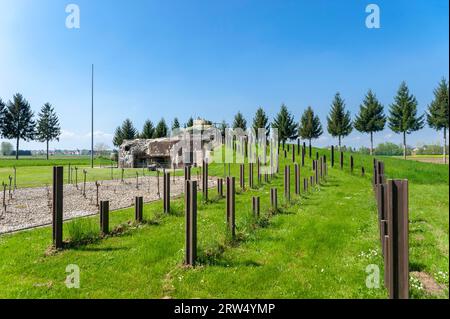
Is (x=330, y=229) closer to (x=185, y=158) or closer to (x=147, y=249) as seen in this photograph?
(x=147, y=249)

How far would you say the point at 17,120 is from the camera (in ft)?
217

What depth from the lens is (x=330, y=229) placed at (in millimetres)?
7680

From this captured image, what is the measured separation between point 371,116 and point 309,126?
9103 mm

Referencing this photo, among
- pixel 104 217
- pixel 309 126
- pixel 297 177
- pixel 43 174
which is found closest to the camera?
pixel 104 217

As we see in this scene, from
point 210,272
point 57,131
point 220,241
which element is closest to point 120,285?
point 210,272

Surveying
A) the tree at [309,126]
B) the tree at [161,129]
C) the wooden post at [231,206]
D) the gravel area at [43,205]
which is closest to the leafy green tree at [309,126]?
the tree at [309,126]

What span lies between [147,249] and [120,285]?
1600mm

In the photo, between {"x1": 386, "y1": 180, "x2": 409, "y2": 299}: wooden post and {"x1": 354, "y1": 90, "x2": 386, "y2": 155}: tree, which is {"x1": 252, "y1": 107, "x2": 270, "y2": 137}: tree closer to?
{"x1": 354, "y1": 90, "x2": 386, "y2": 155}: tree

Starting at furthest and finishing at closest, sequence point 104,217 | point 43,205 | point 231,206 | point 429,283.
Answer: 1. point 43,205
2. point 104,217
3. point 231,206
4. point 429,283

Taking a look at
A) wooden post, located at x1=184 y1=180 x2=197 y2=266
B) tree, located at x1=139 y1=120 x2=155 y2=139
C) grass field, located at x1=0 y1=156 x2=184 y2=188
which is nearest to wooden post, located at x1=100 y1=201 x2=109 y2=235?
wooden post, located at x1=184 y1=180 x2=197 y2=266

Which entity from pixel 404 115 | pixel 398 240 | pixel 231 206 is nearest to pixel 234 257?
pixel 231 206

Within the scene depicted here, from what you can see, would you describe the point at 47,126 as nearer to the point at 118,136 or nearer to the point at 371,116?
the point at 118,136

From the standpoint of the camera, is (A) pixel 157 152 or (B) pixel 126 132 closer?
(A) pixel 157 152

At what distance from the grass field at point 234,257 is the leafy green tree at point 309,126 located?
43069 millimetres
